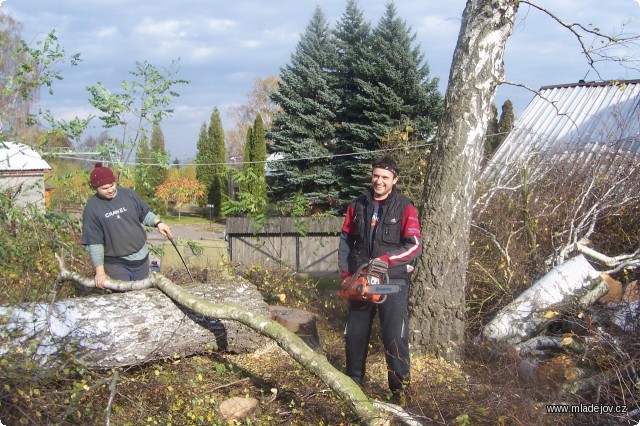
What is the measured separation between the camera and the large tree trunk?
17.1ft

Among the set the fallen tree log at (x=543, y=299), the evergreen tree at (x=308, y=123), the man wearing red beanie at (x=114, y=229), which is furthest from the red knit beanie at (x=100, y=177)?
the evergreen tree at (x=308, y=123)

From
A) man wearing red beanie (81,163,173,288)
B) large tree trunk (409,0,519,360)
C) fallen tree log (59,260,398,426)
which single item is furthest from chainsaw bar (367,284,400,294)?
man wearing red beanie (81,163,173,288)

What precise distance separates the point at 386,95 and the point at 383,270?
58.5ft

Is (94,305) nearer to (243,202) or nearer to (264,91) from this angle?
(243,202)

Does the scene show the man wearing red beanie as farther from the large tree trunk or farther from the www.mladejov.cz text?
the www.mladejov.cz text

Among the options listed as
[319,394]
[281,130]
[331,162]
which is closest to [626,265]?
[319,394]

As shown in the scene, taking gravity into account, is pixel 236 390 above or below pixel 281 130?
below

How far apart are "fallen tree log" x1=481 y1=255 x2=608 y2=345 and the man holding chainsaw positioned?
135 cm

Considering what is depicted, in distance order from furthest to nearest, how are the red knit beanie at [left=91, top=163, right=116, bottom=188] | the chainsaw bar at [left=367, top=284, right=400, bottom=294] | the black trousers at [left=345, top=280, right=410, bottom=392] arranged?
the red knit beanie at [left=91, top=163, right=116, bottom=188] < the black trousers at [left=345, top=280, right=410, bottom=392] < the chainsaw bar at [left=367, top=284, right=400, bottom=294]

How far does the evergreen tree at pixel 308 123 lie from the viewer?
23.4 meters

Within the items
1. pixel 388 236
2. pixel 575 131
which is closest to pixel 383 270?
pixel 388 236

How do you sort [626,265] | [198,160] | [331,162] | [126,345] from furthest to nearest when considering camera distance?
[198,160]
[331,162]
[626,265]
[126,345]

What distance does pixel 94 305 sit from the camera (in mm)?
4504

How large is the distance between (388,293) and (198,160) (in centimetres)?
3154
